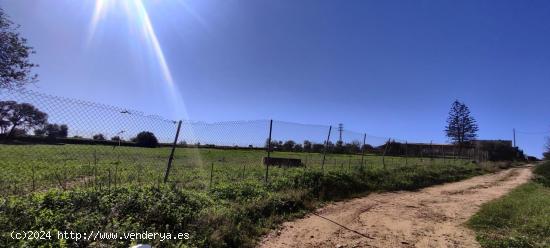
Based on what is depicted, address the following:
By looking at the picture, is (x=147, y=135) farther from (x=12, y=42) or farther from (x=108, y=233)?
(x=12, y=42)

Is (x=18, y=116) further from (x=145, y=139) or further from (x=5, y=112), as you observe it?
(x=145, y=139)

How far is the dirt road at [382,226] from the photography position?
6203mm

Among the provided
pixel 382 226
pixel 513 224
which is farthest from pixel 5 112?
pixel 513 224

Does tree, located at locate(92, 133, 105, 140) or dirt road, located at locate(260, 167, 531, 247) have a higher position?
tree, located at locate(92, 133, 105, 140)

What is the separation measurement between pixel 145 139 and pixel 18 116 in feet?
8.46

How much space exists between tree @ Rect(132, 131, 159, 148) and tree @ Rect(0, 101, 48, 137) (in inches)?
77.5

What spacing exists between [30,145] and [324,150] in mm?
9482

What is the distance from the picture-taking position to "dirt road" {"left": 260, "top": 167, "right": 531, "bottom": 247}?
620 centimetres

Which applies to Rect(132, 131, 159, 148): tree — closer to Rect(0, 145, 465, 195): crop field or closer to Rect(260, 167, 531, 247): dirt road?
Rect(0, 145, 465, 195): crop field

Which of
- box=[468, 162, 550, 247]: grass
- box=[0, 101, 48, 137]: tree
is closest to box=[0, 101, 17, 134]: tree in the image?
box=[0, 101, 48, 137]: tree

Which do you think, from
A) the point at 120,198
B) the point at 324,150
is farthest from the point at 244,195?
the point at 324,150

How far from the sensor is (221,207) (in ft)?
22.8

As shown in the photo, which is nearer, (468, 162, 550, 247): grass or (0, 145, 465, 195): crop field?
(468, 162, 550, 247): grass

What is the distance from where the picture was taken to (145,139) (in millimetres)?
7836
